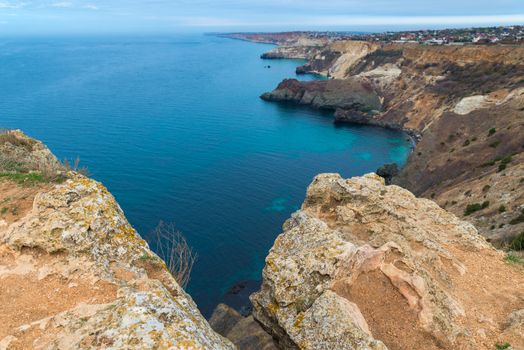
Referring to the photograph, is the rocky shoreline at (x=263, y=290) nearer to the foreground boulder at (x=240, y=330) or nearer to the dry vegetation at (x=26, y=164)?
the dry vegetation at (x=26, y=164)

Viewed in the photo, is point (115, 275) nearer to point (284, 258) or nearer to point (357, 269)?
point (284, 258)

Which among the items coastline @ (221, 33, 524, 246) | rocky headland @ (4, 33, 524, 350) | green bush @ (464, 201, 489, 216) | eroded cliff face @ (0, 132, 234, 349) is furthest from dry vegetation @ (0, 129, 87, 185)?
green bush @ (464, 201, 489, 216)

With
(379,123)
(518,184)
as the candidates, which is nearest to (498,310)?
(518,184)

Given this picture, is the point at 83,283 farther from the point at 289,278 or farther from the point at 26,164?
the point at 26,164

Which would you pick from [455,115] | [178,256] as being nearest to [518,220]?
[178,256]

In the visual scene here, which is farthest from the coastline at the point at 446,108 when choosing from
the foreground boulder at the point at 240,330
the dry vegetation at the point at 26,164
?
the dry vegetation at the point at 26,164
